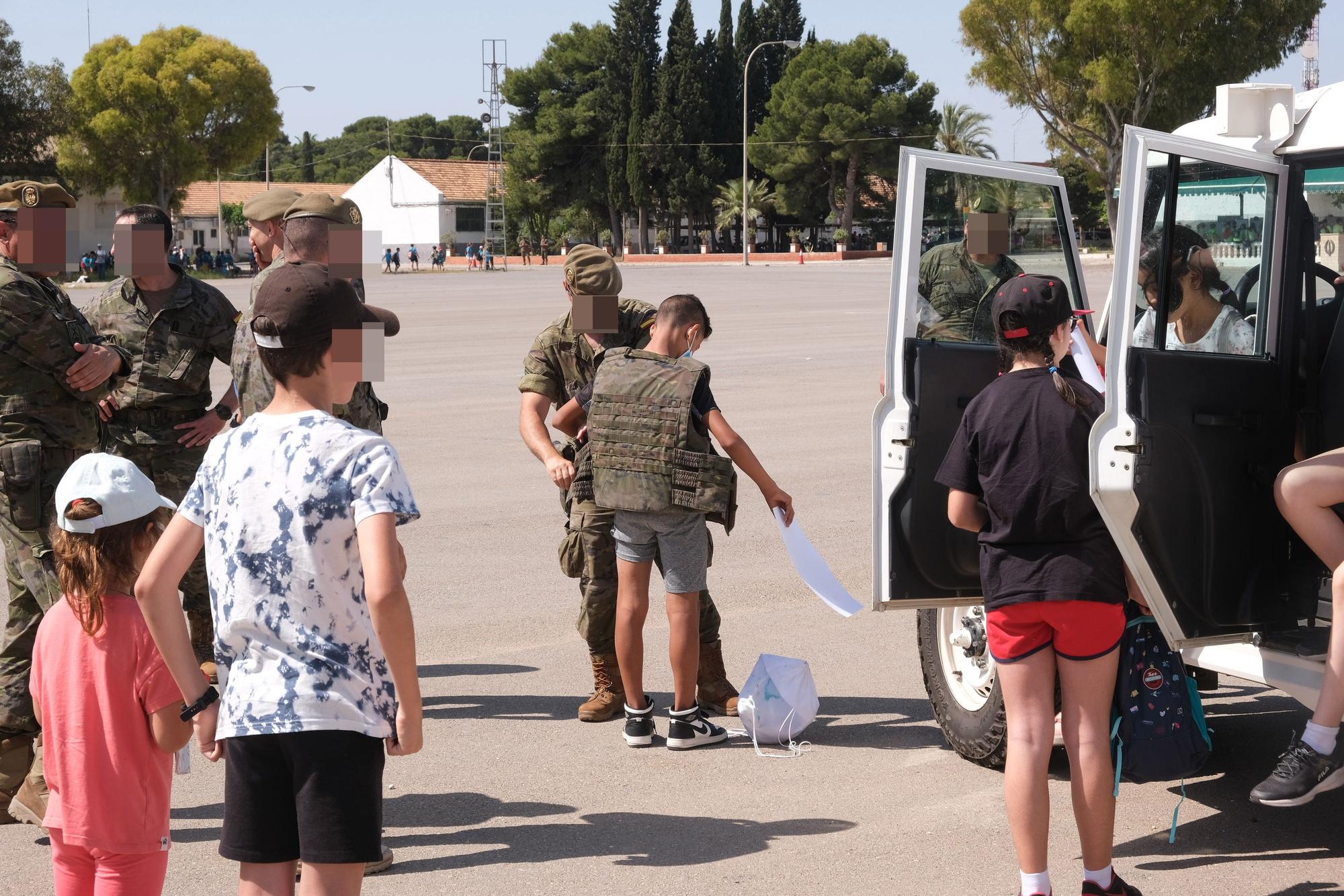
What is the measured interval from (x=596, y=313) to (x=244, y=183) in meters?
118

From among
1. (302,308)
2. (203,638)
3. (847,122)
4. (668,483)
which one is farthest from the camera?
(847,122)

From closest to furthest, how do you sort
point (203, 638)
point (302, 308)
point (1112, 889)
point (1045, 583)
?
point (302, 308) < point (1045, 583) < point (1112, 889) < point (203, 638)

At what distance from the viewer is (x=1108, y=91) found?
51.5m

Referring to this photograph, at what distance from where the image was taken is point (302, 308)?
2.83 meters

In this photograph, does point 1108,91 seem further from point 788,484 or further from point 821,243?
point 788,484

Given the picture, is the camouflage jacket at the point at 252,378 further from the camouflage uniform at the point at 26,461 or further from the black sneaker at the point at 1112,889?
the black sneaker at the point at 1112,889

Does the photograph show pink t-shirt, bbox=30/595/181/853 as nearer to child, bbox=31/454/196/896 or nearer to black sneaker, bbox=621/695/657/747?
child, bbox=31/454/196/896

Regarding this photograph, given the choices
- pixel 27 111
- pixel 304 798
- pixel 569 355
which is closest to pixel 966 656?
pixel 569 355

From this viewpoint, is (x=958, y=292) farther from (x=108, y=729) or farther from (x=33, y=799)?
(x=33, y=799)

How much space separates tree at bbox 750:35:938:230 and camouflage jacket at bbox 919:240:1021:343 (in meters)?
76.4

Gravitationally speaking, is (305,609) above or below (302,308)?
below

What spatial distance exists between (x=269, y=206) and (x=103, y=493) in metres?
2.49

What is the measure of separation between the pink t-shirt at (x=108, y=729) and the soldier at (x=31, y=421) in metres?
1.48

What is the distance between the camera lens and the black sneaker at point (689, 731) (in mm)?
5492
